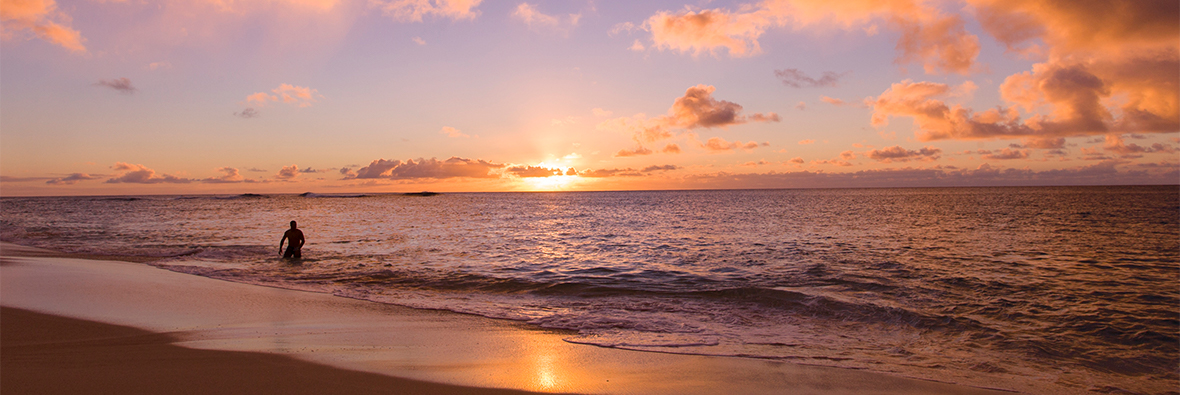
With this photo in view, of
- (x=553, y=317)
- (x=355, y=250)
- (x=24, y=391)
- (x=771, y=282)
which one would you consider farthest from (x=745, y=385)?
(x=355, y=250)

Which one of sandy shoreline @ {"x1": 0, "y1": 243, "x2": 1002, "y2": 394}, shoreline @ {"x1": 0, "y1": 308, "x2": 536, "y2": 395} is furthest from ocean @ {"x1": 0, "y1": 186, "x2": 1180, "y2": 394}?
shoreline @ {"x1": 0, "y1": 308, "x2": 536, "y2": 395}

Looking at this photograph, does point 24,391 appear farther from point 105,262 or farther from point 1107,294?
point 1107,294

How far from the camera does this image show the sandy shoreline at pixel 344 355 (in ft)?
20.4

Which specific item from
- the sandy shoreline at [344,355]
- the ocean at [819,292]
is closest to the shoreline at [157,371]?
the sandy shoreline at [344,355]

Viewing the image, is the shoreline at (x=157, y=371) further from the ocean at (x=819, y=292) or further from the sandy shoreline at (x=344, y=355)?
the ocean at (x=819, y=292)

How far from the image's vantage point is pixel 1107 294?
13.0 metres

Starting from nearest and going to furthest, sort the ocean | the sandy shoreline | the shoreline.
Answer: the shoreline → the sandy shoreline → the ocean

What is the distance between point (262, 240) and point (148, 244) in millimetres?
5005

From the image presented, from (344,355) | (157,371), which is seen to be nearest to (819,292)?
(344,355)

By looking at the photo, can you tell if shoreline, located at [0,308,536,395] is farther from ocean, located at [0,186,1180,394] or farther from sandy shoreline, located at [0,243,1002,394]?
ocean, located at [0,186,1180,394]

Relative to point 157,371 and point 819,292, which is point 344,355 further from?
point 819,292

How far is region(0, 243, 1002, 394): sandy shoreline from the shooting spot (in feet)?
20.4

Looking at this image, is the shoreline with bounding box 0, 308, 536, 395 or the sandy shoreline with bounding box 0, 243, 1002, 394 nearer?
the shoreline with bounding box 0, 308, 536, 395

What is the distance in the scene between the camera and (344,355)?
7.22 metres
